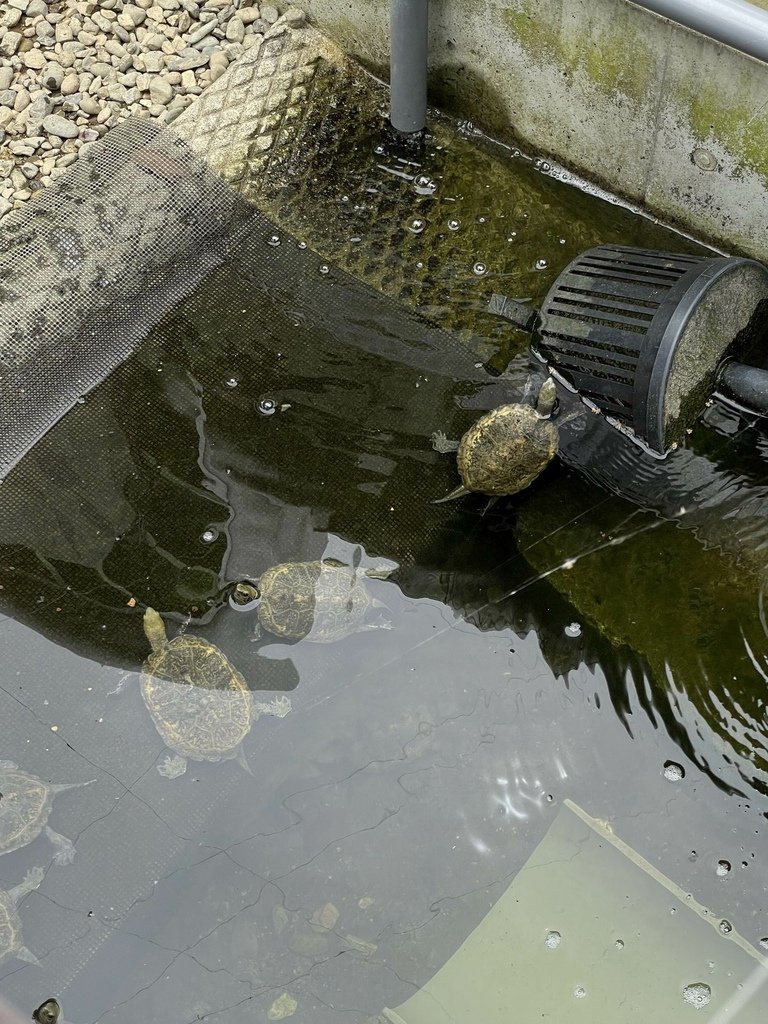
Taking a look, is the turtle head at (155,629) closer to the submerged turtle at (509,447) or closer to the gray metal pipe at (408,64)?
the submerged turtle at (509,447)

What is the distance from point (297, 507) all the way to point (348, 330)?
0.82 m

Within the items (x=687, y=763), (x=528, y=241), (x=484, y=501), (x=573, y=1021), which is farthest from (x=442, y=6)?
(x=573, y=1021)

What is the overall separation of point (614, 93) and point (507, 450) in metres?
1.62

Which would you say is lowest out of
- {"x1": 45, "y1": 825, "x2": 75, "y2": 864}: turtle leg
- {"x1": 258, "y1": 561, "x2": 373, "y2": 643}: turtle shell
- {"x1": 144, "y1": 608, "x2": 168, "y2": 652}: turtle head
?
{"x1": 45, "y1": 825, "x2": 75, "y2": 864}: turtle leg

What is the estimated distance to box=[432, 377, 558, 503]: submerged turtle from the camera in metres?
3.48

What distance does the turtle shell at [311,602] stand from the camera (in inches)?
136

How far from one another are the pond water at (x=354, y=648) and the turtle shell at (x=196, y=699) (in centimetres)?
7

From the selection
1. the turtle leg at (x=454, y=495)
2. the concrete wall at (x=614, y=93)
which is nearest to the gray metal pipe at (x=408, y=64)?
the concrete wall at (x=614, y=93)

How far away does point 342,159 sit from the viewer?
432cm

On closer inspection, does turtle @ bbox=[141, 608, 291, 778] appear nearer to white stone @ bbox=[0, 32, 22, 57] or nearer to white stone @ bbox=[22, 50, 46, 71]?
white stone @ bbox=[22, 50, 46, 71]

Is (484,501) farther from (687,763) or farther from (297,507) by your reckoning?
(687,763)

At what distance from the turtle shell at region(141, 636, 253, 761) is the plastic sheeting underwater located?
1.06 meters

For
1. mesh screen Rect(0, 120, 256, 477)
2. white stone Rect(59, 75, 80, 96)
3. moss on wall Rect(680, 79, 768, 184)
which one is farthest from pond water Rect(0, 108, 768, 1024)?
white stone Rect(59, 75, 80, 96)

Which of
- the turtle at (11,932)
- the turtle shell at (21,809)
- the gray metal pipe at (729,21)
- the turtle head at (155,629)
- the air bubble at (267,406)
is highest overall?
the gray metal pipe at (729,21)
